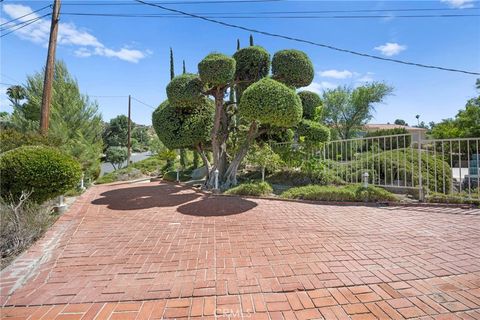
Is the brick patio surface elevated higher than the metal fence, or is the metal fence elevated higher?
the metal fence

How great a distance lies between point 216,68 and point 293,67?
2.44m

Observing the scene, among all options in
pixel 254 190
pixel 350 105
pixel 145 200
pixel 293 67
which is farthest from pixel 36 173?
pixel 350 105

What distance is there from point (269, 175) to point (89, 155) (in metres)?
8.08

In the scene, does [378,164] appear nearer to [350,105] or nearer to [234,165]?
[234,165]

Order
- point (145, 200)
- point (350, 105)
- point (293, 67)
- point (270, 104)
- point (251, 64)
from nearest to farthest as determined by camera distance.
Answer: point (270, 104)
point (145, 200)
point (293, 67)
point (251, 64)
point (350, 105)

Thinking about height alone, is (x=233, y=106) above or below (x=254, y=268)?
above

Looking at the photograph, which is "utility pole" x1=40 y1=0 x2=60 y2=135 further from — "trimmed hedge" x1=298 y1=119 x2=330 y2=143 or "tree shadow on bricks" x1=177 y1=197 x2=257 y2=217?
"trimmed hedge" x1=298 y1=119 x2=330 y2=143

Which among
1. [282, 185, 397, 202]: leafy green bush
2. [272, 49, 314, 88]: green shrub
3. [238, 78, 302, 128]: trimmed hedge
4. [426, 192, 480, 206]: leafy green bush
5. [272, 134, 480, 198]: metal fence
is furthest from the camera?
[272, 49, 314, 88]: green shrub

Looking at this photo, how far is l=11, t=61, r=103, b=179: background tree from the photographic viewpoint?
12.5 m

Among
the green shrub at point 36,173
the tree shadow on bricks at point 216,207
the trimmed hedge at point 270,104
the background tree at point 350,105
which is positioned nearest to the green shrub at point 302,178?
the trimmed hedge at point 270,104

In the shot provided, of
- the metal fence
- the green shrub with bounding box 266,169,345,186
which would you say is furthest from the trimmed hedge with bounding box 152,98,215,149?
the green shrub with bounding box 266,169,345,186

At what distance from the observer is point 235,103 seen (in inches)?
385

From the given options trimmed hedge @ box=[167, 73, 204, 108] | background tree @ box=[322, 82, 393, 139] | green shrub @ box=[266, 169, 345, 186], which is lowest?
green shrub @ box=[266, 169, 345, 186]

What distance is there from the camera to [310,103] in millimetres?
9297
